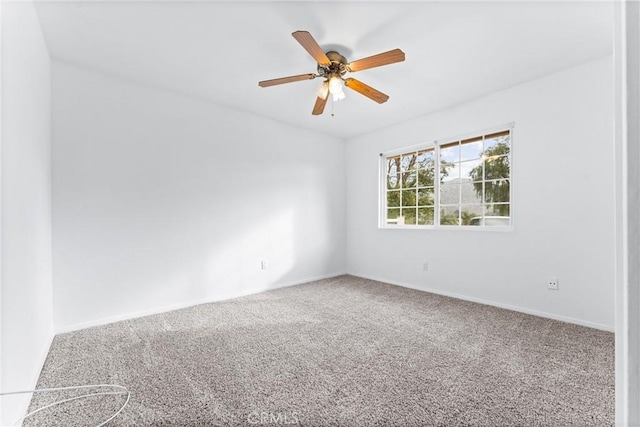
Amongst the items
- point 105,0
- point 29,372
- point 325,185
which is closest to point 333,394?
point 29,372

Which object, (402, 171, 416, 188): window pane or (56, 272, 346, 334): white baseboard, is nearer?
(56, 272, 346, 334): white baseboard

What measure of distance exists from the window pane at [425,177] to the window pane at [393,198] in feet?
1.22

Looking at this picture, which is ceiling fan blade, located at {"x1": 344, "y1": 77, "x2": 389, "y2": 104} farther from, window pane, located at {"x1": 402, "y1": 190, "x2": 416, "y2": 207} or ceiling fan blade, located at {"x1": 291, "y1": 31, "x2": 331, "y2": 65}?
window pane, located at {"x1": 402, "y1": 190, "x2": 416, "y2": 207}

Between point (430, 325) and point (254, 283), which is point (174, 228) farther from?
point (430, 325)

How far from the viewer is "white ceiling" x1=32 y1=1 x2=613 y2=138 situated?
1.92 meters

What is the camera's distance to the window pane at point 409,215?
13.3ft

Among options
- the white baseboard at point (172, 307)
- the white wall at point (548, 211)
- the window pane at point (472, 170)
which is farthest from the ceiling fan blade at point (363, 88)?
the white baseboard at point (172, 307)

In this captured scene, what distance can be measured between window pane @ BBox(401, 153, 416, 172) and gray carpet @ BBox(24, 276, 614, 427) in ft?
6.49

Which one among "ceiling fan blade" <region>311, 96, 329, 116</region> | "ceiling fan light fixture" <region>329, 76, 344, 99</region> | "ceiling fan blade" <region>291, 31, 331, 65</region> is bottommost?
"ceiling fan blade" <region>311, 96, 329, 116</region>

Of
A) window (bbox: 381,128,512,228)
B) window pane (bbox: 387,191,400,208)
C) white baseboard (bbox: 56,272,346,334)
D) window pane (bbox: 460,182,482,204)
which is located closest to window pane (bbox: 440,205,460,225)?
window (bbox: 381,128,512,228)

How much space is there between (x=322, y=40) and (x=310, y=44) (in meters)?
0.40

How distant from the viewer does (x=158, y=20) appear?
202cm

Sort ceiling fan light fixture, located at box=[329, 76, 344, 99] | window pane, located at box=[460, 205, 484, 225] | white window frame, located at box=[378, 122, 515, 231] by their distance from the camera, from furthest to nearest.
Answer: window pane, located at box=[460, 205, 484, 225]
white window frame, located at box=[378, 122, 515, 231]
ceiling fan light fixture, located at box=[329, 76, 344, 99]

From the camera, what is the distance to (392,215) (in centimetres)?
431
